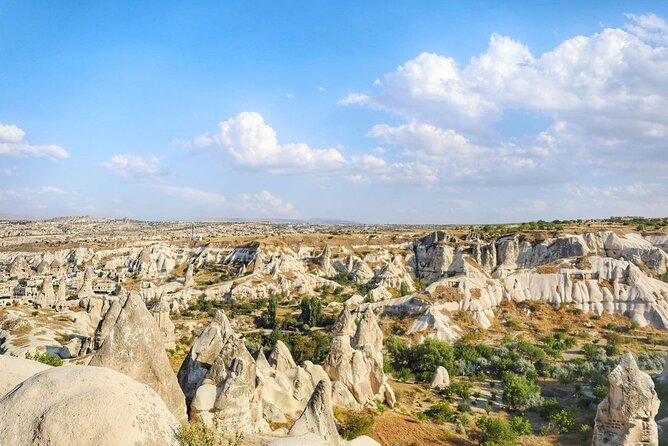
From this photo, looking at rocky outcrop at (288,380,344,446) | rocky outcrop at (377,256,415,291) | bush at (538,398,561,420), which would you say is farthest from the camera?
rocky outcrop at (377,256,415,291)

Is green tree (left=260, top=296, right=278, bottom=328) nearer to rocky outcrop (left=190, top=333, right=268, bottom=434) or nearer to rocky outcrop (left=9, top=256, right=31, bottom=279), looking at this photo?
rocky outcrop (left=190, top=333, right=268, bottom=434)

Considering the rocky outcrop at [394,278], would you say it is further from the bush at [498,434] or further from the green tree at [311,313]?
the bush at [498,434]

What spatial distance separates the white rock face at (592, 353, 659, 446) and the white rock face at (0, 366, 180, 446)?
13393mm

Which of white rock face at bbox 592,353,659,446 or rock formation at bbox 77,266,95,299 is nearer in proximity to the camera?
white rock face at bbox 592,353,659,446

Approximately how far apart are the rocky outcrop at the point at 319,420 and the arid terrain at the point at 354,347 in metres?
0.04

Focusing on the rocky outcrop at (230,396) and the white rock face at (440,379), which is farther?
the white rock face at (440,379)

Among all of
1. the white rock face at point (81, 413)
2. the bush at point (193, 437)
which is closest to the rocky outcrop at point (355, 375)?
the bush at point (193, 437)

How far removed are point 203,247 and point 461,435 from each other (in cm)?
8713

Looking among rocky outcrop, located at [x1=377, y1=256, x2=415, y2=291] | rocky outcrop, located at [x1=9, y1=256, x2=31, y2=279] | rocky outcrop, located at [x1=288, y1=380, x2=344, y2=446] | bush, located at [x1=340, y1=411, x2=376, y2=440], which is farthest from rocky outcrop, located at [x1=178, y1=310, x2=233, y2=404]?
rocky outcrop, located at [x1=9, y1=256, x2=31, y2=279]

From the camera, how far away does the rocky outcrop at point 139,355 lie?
12070 millimetres

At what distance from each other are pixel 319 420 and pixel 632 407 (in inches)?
380

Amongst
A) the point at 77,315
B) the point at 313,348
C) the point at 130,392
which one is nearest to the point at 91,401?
the point at 130,392

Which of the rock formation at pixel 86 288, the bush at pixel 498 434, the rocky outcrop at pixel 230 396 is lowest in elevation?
the bush at pixel 498 434

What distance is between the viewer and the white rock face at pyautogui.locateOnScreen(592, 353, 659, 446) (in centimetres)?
1370
